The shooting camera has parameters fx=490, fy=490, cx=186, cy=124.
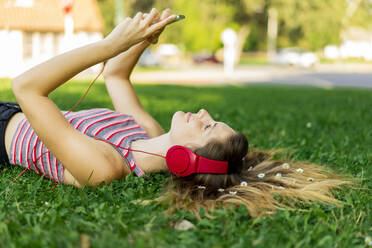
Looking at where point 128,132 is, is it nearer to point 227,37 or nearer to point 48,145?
point 48,145

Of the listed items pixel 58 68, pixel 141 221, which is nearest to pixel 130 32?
pixel 58 68

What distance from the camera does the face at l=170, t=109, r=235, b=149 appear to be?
2.99 meters

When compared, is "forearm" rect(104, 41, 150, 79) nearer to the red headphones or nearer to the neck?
the neck

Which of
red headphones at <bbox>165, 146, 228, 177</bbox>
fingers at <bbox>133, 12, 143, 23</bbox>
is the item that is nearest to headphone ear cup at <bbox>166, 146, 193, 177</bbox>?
red headphones at <bbox>165, 146, 228, 177</bbox>

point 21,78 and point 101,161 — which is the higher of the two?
point 21,78

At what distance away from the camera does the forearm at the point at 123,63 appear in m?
3.85

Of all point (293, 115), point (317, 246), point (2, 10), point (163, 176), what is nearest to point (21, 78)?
point (163, 176)

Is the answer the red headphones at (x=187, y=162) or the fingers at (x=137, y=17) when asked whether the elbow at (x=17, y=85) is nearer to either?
the fingers at (x=137, y=17)

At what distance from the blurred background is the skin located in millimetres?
13059

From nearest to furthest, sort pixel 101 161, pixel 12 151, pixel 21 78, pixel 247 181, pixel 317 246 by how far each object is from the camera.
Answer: pixel 317 246 → pixel 21 78 → pixel 101 161 → pixel 247 181 → pixel 12 151

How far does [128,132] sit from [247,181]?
2.94ft

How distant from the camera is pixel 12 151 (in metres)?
3.40

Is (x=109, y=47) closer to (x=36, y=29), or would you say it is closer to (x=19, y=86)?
(x=19, y=86)

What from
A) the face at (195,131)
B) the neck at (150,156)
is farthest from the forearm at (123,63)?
the face at (195,131)
